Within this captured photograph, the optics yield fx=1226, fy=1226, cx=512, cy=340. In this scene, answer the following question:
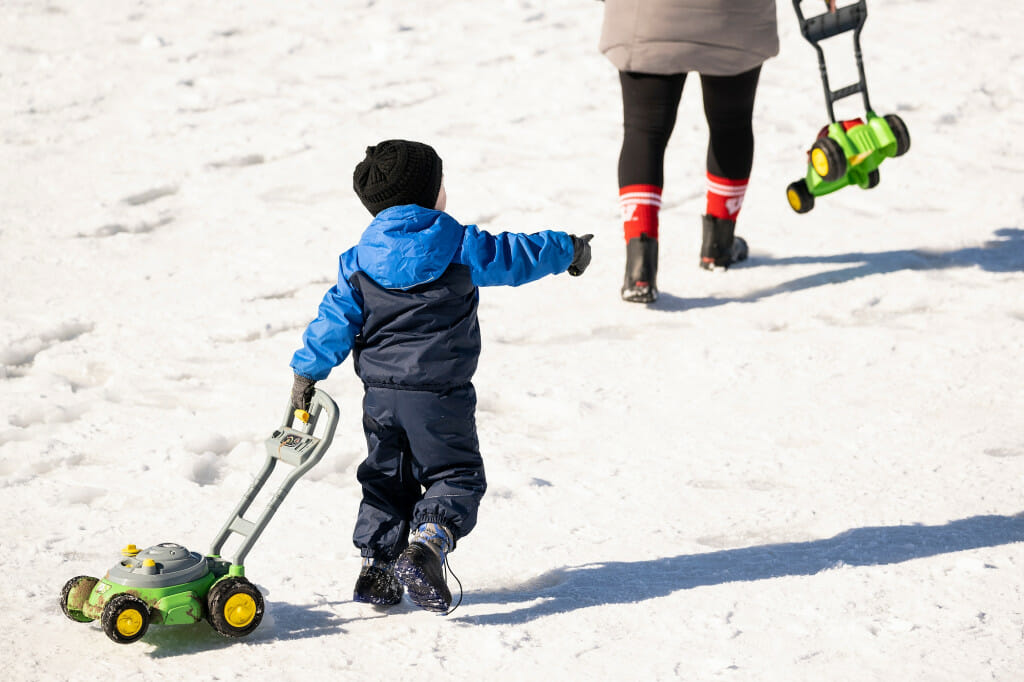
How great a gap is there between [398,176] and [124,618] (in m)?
1.15

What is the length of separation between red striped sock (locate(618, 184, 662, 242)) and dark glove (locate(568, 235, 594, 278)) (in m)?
1.93

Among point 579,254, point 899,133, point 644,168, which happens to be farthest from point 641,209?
point 579,254

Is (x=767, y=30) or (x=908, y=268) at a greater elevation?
(x=767, y=30)

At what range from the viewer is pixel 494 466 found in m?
3.75

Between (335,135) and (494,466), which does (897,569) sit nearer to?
(494,466)

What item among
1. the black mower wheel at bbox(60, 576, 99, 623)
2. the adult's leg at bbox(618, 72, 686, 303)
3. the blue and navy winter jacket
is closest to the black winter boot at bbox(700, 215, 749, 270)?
the adult's leg at bbox(618, 72, 686, 303)

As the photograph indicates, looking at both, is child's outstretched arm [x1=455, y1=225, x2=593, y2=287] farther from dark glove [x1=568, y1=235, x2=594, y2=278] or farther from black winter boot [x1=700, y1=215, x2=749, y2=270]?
black winter boot [x1=700, y1=215, x2=749, y2=270]

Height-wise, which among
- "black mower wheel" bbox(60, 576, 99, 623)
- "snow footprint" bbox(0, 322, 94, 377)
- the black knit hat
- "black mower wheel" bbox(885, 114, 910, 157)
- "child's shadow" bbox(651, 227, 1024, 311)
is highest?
the black knit hat

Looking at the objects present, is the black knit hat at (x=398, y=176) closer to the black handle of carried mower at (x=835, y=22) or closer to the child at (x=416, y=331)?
the child at (x=416, y=331)

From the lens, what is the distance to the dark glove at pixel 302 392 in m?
2.88

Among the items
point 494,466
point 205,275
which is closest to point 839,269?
point 494,466

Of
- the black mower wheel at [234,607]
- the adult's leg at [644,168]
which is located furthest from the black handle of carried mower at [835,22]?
the black mower wheel at [234,607]

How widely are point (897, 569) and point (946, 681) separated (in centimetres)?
53

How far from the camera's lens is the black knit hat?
9.40 ft
